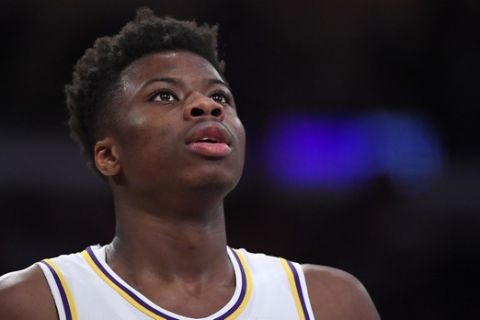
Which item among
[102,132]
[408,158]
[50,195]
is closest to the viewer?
[102,132]

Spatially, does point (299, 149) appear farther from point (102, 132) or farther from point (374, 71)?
point (102, 132)

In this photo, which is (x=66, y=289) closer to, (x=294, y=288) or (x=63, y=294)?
(x=63, y=294)

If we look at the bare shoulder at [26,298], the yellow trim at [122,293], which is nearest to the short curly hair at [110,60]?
the yellow trim at [122,293]

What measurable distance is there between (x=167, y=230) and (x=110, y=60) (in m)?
0.64

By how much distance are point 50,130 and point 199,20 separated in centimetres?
113

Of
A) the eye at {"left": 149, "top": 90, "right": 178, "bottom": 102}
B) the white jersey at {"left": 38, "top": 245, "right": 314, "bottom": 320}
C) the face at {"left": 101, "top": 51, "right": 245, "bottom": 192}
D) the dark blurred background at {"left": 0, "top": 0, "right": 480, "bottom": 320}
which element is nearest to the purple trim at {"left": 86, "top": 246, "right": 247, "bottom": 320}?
the white jersey at {"left": 38, "top": 245, "right": 314, "bottom": 320}

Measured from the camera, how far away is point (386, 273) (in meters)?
5.16

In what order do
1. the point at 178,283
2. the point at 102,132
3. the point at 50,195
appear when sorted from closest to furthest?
1. the point at 178,283
2. the point at 102,132
3. the point at 50,195

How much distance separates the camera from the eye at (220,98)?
9.55ft

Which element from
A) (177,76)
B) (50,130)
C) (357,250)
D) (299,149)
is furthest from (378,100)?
(177,76)

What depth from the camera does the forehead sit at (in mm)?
2859

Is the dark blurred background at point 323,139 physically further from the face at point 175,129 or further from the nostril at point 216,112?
the nostril at point 216,112

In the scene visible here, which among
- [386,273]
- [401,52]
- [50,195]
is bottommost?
[386,273]

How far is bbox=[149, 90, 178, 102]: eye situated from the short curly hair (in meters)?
0.17
